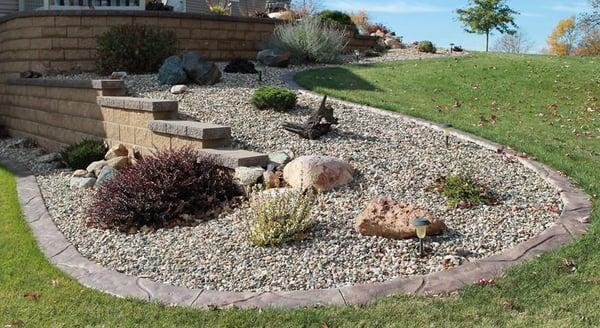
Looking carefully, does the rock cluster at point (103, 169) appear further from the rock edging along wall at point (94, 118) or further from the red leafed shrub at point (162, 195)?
the red leafed shrub at point (162, 195)

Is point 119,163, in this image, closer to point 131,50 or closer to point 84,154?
point 84,154

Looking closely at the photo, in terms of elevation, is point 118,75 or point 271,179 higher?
point 118,75

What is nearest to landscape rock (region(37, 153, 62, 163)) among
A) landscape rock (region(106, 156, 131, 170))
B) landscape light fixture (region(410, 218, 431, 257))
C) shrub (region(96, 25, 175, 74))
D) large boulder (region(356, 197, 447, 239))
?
landscape rock (region(106, 156, 131, 170))

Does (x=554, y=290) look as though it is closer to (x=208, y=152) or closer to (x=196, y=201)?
(x=196, y=201)

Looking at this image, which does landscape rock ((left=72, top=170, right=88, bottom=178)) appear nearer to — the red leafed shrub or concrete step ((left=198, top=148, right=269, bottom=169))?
the red leafed shrub

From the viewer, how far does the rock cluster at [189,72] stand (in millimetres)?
9961

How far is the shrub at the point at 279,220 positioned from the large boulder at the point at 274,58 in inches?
310

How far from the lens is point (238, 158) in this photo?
21.0ft

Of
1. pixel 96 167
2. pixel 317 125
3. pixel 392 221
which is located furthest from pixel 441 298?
pixel 96 167

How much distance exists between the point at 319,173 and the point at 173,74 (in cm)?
477

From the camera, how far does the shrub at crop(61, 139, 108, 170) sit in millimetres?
8719

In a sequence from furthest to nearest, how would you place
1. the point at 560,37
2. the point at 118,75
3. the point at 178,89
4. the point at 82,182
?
the point at 560,37, the point at 118,75, the point at 178,89, the point at 82,182

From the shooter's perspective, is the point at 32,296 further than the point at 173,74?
No

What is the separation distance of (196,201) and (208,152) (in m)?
0.90
